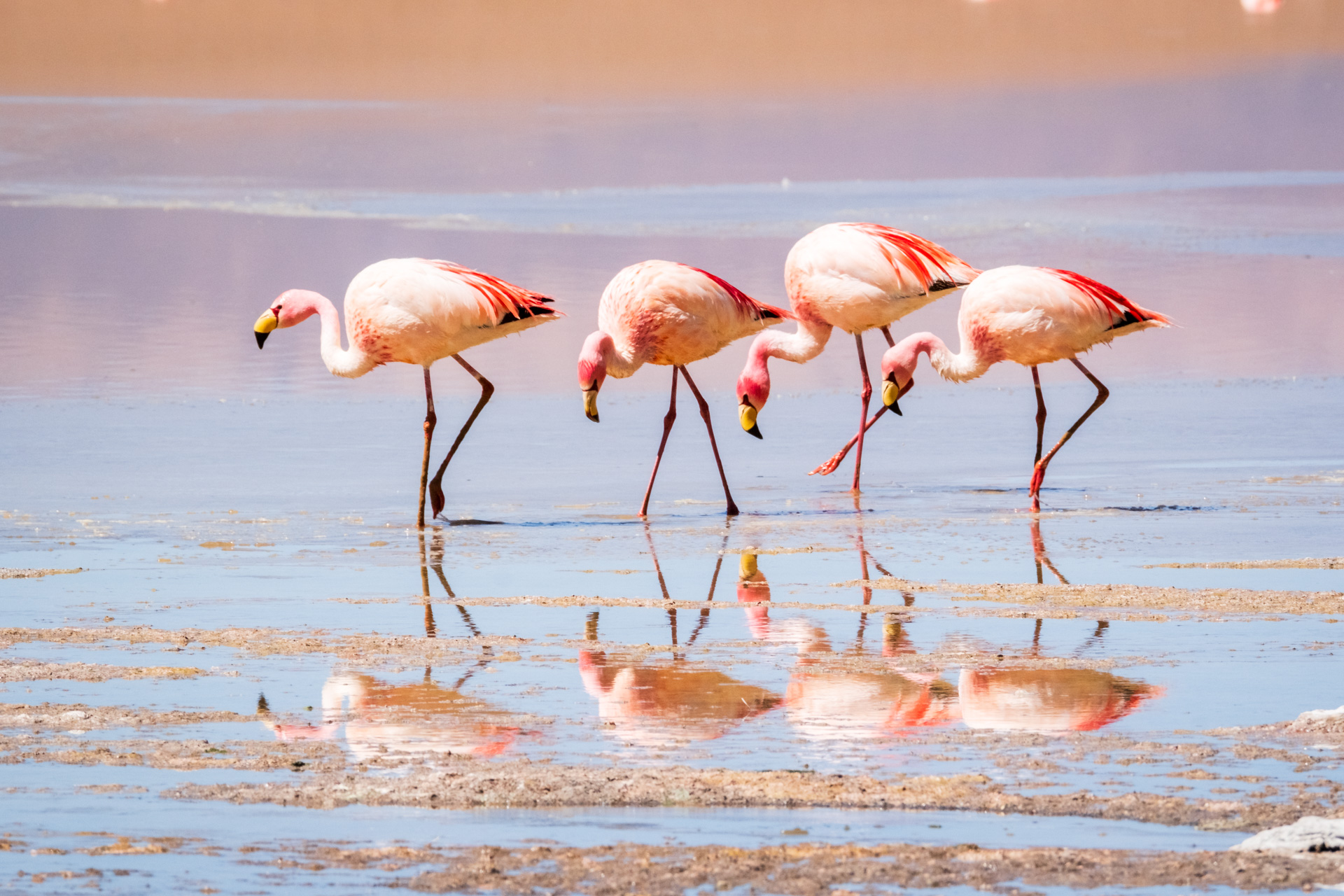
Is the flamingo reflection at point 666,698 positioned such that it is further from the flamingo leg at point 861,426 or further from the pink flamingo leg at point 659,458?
the flamingo leg at point 861,426

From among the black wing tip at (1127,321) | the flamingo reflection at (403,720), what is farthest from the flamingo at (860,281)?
the flamingo reflection at (403,720)

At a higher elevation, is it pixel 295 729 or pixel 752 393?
pixel 752 393

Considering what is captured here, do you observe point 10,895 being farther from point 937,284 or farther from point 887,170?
point 887,170

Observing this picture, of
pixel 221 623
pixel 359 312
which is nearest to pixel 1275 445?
pixel 359 312

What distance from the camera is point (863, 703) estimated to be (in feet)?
19.9

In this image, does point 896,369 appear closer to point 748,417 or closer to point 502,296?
point 748,417

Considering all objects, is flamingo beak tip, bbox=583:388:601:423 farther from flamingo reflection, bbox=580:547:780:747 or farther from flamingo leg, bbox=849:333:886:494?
flamingo reflection, bbox=580:547:780:747

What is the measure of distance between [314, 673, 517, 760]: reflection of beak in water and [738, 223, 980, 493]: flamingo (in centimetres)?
666

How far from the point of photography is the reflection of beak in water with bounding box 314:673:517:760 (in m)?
5.56

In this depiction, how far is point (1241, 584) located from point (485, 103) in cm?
3594

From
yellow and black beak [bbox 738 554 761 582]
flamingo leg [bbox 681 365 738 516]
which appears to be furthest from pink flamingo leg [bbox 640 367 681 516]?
yellow and black beak [bbox 738 554 761 582]

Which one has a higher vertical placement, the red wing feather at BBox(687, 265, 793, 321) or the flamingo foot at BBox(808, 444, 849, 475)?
the red wing feather at BBox(687, 265, 793, 321)

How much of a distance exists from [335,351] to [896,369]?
329 centimetres

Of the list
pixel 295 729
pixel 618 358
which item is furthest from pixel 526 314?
pixel 295 729
